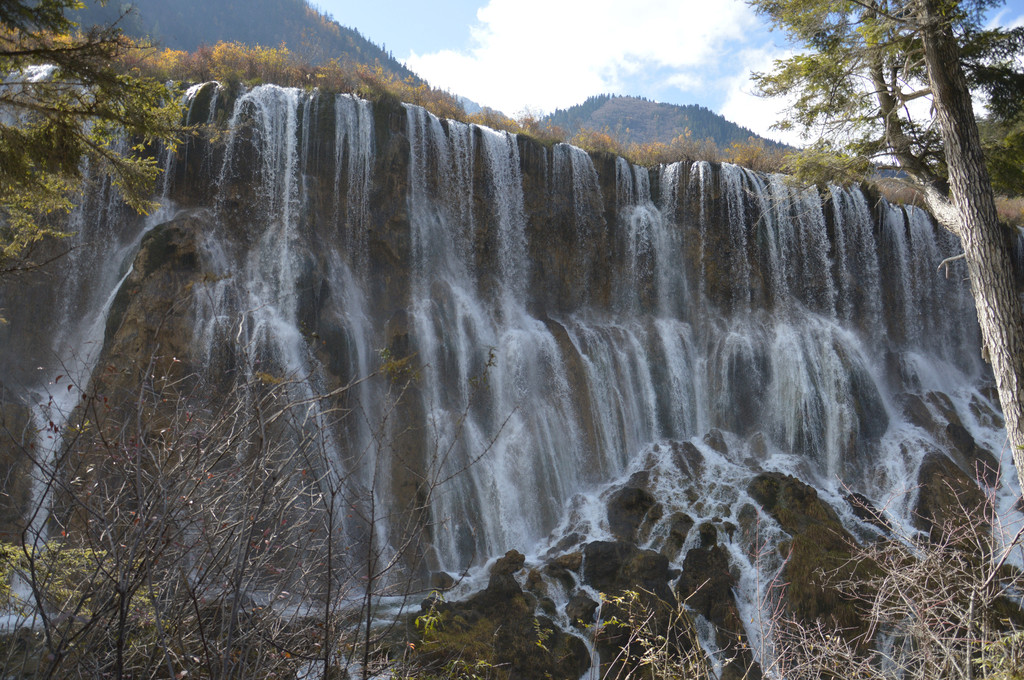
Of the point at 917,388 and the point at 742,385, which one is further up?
the point at 742,385

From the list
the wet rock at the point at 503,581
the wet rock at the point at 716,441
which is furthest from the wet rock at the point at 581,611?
the wet rock at the point at 716,441

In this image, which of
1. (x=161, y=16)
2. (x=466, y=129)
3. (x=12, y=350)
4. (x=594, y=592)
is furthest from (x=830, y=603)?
(x=161, y=16)

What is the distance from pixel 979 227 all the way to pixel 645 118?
9096 cm

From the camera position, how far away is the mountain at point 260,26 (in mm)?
73438

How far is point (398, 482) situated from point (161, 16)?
86.0 m

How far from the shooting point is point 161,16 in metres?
73.0

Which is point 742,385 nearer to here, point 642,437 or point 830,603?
point 642,437

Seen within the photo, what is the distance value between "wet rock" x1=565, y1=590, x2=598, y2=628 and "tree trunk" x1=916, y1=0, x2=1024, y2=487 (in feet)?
19.2

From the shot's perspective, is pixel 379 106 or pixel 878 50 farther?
pixel 379 106

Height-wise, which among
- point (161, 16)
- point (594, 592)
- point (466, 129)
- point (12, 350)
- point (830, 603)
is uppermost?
point (161, 16)

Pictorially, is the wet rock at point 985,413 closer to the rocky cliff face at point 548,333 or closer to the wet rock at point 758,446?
the rocky cliff face at point 548,333

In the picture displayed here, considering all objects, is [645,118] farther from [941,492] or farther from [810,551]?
[810,551]

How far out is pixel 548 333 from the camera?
14.9 metres

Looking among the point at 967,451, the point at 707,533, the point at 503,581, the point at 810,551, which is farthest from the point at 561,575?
the point at 967,451
